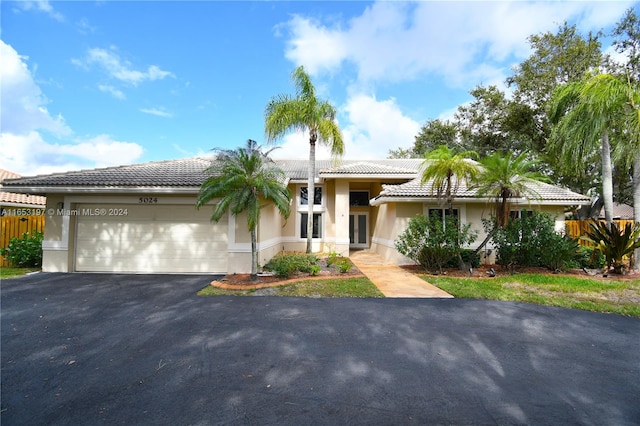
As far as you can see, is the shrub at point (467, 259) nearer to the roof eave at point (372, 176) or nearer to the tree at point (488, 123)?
the roof eave at point (372, 176)

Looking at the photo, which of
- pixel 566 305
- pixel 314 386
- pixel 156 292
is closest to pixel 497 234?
pixel 566 305

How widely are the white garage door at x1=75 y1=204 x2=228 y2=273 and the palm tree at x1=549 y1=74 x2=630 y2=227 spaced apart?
1497cm

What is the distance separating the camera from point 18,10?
25.5 ft

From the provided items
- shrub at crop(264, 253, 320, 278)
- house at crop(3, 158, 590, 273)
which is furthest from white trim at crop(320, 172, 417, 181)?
shrub at crop(264, 253, 320, 278)

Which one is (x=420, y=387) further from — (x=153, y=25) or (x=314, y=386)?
(x=153, y=25)

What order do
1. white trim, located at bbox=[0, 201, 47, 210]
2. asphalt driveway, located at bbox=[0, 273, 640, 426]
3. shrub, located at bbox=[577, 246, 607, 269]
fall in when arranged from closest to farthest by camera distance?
1. asphalt driveway, located at bbox=[0, 273, 640, 426]
2. shrub, located at bbox=[577, 246, 607, 269]
3. white trim, located at bbox=[0, 201, 47, 210]

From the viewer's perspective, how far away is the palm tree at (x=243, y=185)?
872cm

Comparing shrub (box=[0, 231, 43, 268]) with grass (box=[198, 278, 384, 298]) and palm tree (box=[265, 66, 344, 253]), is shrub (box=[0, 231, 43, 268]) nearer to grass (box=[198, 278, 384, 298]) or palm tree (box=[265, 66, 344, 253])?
grass (box=[198, 278, 384, 298])

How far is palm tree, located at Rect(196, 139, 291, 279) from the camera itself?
28.6 ft

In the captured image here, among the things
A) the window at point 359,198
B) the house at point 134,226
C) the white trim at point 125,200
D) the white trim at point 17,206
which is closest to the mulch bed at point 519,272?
the house at point 134,226

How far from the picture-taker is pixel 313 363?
4004 mm

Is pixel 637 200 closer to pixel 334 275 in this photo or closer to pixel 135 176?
pixel 334 275

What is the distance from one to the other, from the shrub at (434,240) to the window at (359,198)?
304 inches

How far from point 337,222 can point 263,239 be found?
5490 mm
